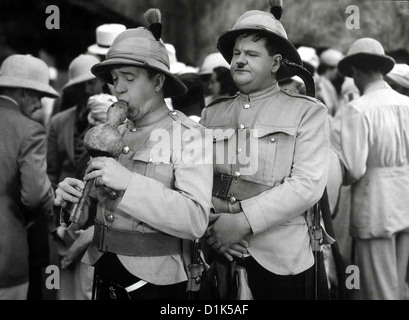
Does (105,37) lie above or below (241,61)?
above

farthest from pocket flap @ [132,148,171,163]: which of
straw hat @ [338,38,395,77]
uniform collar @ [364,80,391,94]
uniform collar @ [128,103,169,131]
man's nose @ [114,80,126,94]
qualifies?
straw hat @ [338,38,395,77]

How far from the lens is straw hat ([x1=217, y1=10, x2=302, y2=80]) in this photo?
3.05 meters

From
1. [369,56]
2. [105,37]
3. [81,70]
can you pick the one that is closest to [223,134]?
[369,56]

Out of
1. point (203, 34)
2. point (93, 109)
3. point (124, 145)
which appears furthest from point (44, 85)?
point (203, 34)

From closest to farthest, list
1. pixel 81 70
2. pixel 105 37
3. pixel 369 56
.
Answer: pixel 369 56
pixel 81 70
pixel 105 37

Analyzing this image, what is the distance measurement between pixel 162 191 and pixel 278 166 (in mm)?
670

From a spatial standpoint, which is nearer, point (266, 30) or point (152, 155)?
point (152, 155)

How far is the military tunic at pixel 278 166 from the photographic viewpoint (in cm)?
295

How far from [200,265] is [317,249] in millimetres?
652

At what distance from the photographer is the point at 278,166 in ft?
10.0

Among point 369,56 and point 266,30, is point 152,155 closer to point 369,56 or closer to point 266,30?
point 266,30

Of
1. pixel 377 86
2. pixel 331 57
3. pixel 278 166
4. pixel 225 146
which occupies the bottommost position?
pixel 278 166

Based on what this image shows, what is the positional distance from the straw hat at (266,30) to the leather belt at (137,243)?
1.05 meters

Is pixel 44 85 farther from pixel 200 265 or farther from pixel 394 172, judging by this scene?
pixel 394 172
